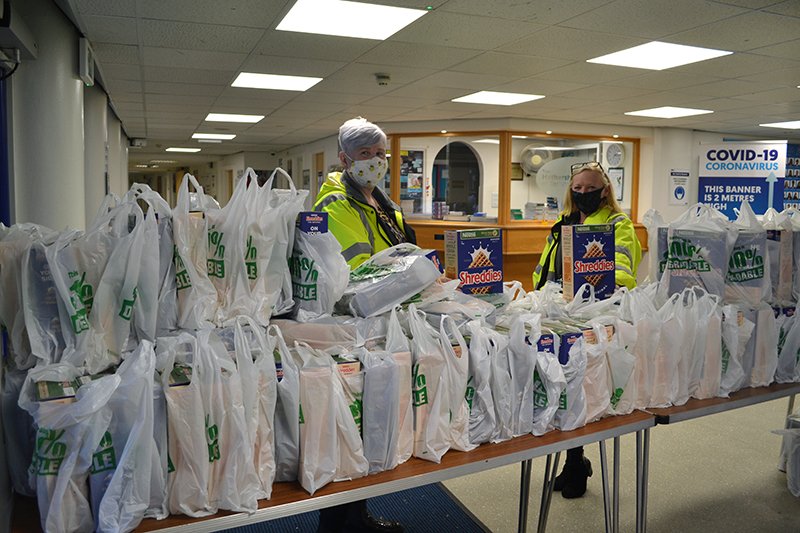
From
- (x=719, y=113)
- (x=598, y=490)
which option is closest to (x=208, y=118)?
(x=719, y=113)

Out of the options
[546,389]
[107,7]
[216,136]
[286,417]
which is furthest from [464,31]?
[216,136]

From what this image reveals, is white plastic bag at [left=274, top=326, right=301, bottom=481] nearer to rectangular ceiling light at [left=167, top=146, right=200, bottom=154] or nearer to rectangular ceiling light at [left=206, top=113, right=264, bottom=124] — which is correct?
rectangular ceiling light at [left=206, top=113, right=264, bottom=124]

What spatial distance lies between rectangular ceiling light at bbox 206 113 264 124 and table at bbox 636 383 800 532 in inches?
284

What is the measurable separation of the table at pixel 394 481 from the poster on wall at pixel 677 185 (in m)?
8.08

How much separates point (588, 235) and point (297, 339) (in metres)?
1.17

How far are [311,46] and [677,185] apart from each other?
6.81m

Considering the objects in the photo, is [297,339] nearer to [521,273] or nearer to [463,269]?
[463,269]

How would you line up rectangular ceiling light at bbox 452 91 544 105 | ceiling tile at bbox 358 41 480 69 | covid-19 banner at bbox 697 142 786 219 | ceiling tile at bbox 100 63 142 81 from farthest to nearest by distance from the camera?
covid-19 banner at bbox 697 142 786 219
rectangular ceiling light at bbox 452 91 544 105
ceiling tile at bbox 100 63 142 81
ceiling tile at bbox 358 41 480 69

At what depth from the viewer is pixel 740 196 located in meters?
8.92

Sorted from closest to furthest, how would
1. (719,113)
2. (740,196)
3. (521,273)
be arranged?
Answer: (719,113) → (521,273) → (740,196)

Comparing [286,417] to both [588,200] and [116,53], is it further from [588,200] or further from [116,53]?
[116,53]

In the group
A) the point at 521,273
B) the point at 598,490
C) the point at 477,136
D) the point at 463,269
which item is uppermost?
the point at 477,136

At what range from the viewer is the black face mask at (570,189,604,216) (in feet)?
9.84

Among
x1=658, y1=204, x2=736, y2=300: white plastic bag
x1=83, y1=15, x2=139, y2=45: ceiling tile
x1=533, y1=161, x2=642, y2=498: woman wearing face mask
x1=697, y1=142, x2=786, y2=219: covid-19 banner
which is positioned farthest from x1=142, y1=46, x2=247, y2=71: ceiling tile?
x1=697, y1=142, x2=786, y2=219: covid-19 banner
